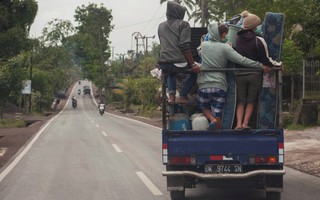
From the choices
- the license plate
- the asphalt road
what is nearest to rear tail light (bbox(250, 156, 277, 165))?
the license plate

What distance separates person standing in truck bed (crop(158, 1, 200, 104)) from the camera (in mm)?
7199

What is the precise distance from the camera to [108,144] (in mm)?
17344

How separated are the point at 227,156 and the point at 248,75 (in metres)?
1.24

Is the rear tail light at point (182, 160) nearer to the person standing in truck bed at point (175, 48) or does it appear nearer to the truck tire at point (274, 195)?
the person standing in truck bed at point (175, 48)

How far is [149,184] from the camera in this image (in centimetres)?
902

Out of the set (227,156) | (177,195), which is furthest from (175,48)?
(177,195)

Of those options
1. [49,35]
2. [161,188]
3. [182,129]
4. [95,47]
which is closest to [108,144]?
[161,188]

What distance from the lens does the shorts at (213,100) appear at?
7047mm

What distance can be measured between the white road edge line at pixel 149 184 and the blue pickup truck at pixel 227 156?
1.19 meters

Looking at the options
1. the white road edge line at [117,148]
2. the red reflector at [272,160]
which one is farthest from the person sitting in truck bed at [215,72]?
the white road edge line at [117,148]

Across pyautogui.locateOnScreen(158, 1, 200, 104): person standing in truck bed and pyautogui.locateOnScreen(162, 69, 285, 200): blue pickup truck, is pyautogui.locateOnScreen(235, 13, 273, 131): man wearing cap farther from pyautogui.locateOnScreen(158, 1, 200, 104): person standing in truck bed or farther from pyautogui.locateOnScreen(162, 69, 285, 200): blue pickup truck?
pyautogui.locateOnScreen(158, 1, 200, 104): person standing in truck bed

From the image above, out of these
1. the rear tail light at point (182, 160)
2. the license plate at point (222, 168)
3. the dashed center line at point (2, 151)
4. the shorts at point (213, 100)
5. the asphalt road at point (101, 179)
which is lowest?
the dashed center line at point (2, 151)

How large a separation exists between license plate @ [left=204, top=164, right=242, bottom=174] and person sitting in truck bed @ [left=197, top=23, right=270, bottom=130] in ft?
1.80

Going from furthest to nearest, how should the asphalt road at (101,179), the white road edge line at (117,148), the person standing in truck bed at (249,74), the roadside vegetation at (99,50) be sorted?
1. the roadside vegetation at (99,50)
2. the white road edge line at (117,148)
3. the asphalt road at (101,179)
4. the person standing in truck bed at (249,74)
